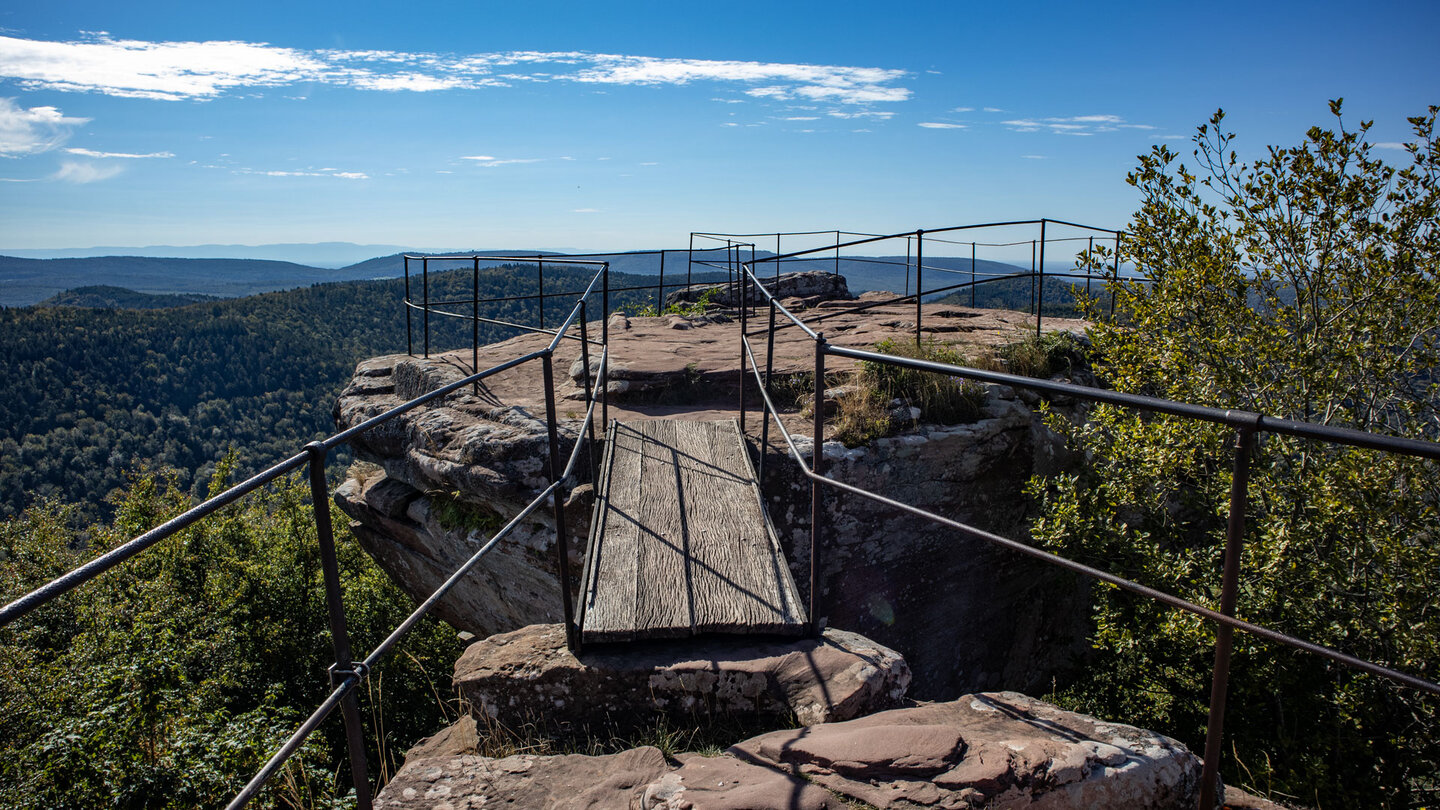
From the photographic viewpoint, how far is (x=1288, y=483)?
5.90 meters

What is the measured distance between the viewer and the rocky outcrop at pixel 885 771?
2.08 meters

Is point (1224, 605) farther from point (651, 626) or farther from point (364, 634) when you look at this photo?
point (364, 634)

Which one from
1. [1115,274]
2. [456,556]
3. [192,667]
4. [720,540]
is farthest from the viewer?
[192,667]

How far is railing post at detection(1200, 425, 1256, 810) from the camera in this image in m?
1.53

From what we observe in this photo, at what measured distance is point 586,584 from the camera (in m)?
3.48

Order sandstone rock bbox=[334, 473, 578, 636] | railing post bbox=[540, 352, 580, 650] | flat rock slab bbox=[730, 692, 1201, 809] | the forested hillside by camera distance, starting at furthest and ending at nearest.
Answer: the forested hillside, sandstone rock bbox=[334, 473, 578, 636], railing post bbox=[540, 352, 580, 650], flat rock slab bbox=[730, 692, 1201, 809]

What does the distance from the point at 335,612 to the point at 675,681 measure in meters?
1.56

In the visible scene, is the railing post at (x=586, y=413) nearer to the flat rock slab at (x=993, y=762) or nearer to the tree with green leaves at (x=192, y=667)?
the tree with green leaves at (x=192, y=667)

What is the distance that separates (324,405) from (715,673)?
70.0 metres

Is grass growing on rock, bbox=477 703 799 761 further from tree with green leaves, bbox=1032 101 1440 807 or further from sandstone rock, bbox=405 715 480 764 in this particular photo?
tree with green leaves, bbox=1032 101 1440 807

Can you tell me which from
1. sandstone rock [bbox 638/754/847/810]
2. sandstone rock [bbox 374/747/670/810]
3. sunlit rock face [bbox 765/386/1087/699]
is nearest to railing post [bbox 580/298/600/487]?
sunlit rock face [bbox 765/386/1087/699]

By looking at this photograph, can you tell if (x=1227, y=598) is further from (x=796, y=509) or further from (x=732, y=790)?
(x=796, y=509)

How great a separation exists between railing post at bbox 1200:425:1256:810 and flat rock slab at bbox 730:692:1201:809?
0.87 feet

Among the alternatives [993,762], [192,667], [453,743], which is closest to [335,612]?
[453,743]
